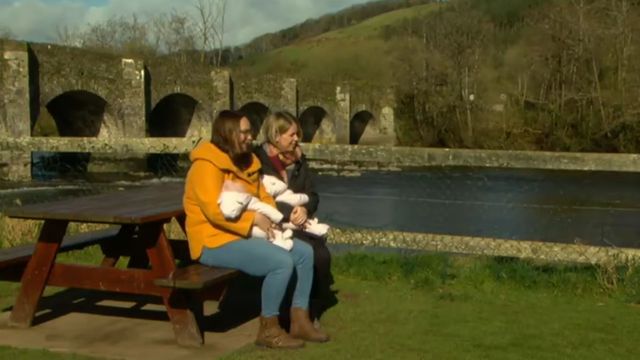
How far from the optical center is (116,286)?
473cm

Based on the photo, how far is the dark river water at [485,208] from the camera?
27.9 feet

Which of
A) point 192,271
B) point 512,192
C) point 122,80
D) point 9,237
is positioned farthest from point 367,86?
point 192,271

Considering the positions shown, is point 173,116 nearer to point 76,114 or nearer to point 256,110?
point 256,110

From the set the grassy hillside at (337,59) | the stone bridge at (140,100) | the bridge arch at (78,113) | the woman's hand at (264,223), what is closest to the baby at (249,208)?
the woman's hand at (264,223)

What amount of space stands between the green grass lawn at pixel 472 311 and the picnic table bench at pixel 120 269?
0.41 metres

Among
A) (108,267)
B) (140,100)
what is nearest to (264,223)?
(108,267)

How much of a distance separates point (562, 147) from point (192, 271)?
29.0 meters

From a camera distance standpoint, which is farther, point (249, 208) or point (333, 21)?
point (333, 21)

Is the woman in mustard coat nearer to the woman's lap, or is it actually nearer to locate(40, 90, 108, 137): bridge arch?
the woman's lap

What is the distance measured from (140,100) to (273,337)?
2910cm

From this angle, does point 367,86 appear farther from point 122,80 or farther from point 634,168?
point 634,168

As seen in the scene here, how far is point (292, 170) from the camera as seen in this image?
5156 millimetres

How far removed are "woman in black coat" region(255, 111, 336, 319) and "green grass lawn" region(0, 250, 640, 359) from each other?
35 cm

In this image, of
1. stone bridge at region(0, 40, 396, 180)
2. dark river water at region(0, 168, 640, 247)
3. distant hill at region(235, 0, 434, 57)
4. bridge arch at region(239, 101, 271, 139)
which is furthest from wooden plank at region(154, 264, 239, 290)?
distant hill at region(235, 0, 434, 57)
